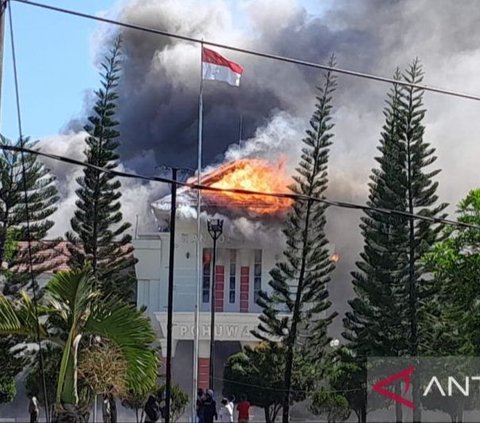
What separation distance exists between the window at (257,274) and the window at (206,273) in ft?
4.76

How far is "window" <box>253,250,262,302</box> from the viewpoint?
30.1 meters

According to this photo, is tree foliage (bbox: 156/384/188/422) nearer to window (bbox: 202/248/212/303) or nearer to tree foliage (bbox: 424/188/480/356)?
window (bbox: 202/248/212/303)

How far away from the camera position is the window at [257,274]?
98.9 feet

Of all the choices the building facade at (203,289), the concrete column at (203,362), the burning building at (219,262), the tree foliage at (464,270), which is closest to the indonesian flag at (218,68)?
the tree foliage at (464,270)

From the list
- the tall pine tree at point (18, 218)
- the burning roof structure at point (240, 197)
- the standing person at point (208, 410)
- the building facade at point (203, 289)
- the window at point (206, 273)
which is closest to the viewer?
the standing person at point (208, 410)

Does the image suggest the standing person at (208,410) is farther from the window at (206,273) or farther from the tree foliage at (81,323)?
the window at (206,273)

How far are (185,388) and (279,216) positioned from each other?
665 centimetres

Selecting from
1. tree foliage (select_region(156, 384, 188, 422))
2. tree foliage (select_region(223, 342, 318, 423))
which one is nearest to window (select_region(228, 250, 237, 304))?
tree foliage (select_region(223, 342, 318, 423))

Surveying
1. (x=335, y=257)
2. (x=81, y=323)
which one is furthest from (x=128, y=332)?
(x=335, y=257)

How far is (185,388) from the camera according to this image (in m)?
29.1

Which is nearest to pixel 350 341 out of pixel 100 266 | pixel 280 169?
pixel 100 266

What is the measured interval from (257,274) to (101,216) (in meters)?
→ 7.29

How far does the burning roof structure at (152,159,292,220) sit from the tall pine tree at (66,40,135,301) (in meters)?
5.91

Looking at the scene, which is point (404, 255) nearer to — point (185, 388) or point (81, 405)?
point (185, 388)
